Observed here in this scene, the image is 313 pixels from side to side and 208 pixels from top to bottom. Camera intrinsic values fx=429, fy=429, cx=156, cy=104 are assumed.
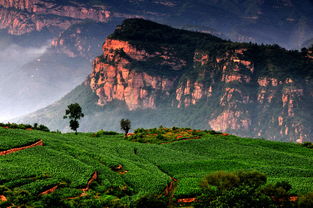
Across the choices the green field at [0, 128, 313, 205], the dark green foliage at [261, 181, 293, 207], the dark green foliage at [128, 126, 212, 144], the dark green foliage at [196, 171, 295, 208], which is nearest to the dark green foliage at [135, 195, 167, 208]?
the green field at [0, 128, 313, 205]

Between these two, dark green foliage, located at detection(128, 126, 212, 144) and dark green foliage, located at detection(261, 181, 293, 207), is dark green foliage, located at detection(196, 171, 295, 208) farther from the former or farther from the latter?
dark green foliage, located at detection(128, 126, 212, 144)

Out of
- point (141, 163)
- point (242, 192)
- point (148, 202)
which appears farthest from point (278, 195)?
point (141, 163)

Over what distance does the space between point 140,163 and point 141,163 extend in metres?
0.36

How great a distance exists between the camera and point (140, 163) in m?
75.9

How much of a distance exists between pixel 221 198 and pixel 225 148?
44.0 m

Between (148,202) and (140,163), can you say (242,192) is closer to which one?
(148,202)

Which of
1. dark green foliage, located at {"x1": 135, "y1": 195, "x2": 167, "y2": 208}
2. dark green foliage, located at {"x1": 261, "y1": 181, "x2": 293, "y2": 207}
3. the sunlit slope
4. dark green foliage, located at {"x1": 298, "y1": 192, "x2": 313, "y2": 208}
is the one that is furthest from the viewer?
the sunlit slope

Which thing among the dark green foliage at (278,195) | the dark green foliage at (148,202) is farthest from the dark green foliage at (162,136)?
the dark green foliage at (148,202)

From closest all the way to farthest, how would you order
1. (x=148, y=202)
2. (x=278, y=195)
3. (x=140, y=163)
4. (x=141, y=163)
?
(x=148, y=202) < (x=278, y=195) < (x=140, y=163) < (x=141, y=163)

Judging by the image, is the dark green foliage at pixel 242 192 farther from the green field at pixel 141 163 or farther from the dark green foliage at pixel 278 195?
the green field at pixel 141 163

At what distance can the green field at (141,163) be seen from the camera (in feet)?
194

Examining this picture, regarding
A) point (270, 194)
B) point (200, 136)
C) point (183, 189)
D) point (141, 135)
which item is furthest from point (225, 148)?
point (270, 194)

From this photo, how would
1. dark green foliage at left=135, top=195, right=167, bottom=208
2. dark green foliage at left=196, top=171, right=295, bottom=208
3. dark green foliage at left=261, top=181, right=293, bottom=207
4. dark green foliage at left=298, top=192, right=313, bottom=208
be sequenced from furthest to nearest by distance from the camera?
1. dark green foliage at left=261, top=181, right=293, bottom=207
2. dark green foliage at left=135, top=195, right=167, bottom=208
3. dark green foliage at left=196, top=171, right=295, bottom=208
4. dark green foliage at left=298, top=192, right=313, bottom=208

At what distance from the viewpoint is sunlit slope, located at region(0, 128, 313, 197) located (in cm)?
5931
